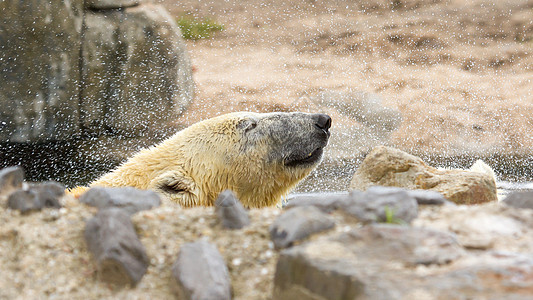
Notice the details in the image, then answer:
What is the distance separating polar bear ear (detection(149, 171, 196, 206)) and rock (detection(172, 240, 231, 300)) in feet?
4.56

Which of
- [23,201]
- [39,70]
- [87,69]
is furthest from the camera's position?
[87,69]

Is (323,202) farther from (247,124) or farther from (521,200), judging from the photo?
(247,124)

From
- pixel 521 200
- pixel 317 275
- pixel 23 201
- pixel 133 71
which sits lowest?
pixel 133 71

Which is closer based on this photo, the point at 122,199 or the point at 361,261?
the point at 361,261

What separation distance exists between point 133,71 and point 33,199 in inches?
257

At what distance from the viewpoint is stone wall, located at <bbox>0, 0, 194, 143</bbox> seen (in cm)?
671

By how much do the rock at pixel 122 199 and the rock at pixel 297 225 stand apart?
0.45 m

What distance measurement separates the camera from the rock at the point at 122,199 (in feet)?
5.54

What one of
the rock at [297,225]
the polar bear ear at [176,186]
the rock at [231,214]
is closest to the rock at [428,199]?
the rock at [297,225]

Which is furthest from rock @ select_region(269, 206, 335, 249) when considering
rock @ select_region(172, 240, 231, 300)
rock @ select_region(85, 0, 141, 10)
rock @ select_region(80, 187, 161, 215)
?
rock @ select_region(85, 0, 141, 10)

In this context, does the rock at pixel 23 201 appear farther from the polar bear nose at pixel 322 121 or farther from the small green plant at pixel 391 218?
the polar bear nose at pixel 322 121

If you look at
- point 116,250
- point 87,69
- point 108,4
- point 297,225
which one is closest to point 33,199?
point 116,250

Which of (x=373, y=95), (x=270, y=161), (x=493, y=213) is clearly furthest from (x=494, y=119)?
(x=493, y=213)

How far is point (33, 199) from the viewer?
5.59 ft
